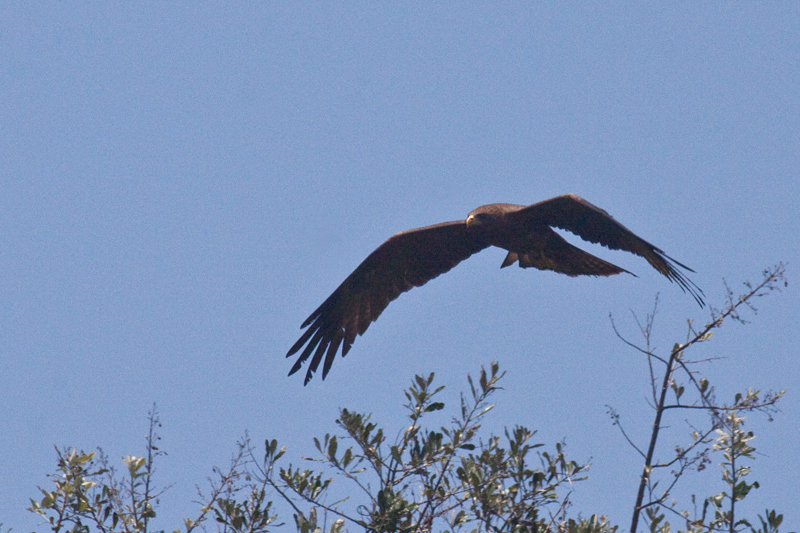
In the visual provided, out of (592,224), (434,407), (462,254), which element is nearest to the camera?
(434,407)

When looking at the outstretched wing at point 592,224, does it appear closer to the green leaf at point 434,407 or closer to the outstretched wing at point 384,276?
the outstretched wing at point 384,276

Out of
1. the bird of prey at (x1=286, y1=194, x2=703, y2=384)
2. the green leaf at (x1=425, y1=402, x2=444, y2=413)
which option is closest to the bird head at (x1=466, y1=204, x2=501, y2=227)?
the bird of prey at (x1=286, y1=194, x2=703, y2=384)

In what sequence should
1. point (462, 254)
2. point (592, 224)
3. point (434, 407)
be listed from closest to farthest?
point (434, 407) → point (592, 224) → point (462, 254)

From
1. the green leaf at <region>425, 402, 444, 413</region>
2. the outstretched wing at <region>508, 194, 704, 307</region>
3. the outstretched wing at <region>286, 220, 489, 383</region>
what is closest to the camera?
the green leaf at <region>425, 402, 444, 413</region>

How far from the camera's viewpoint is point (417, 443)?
4969mm

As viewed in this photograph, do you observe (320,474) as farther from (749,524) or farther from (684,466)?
(749,524)

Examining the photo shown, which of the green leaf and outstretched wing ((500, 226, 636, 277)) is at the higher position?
outstretched wing ((500, 226, 636, 277))

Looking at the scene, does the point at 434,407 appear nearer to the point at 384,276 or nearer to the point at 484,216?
the point at 484,216

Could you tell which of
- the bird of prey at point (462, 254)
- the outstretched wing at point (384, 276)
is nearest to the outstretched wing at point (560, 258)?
the bird of prey at point (462, 254)

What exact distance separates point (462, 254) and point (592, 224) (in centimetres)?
158

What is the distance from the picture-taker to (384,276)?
8.41m

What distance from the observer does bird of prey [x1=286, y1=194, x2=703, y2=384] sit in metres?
6.98

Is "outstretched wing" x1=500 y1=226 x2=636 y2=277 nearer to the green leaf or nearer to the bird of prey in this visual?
the bird of prey

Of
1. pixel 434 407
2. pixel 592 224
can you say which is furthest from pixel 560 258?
pixel 434 407
